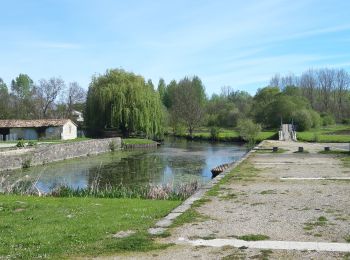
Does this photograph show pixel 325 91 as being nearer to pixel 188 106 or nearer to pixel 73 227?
pixel 188 106

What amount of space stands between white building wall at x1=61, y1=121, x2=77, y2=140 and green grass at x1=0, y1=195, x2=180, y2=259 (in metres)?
39.5

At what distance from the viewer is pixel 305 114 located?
60.9 m

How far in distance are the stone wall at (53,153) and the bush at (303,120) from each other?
26.9 m

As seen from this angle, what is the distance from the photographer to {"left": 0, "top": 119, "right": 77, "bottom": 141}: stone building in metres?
49.9

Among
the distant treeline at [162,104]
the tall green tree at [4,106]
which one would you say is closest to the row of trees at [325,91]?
the distant treeline at [162,104]

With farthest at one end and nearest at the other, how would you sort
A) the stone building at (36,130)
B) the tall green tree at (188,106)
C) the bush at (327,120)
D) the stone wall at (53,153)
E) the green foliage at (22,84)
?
the green foliage at (22,84) → the tall green tree at (188,106) → the bush at (327,120) → the stone building at (36,130) → the stone wall at (53,153)

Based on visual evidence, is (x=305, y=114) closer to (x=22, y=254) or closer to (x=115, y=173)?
(x=115, y=173)

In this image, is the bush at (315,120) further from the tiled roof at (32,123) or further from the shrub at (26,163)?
the shrub at (26,163)

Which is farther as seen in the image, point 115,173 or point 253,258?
point 115,173

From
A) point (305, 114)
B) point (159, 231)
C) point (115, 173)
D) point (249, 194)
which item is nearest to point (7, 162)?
point (115, 173)

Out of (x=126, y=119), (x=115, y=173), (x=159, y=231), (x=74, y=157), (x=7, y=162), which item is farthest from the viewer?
(x=126, y=119)

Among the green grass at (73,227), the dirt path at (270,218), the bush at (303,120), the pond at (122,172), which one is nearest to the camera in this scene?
the dirt path at (270,218)

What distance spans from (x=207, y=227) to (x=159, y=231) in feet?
2.98

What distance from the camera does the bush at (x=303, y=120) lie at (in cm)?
6091
